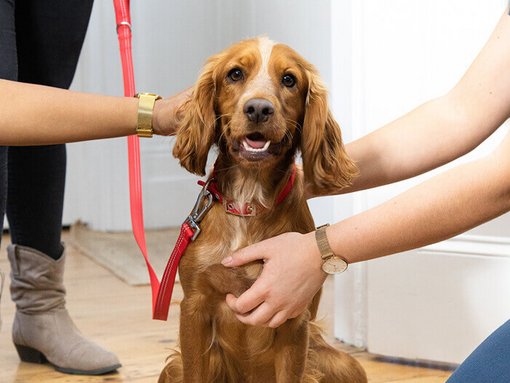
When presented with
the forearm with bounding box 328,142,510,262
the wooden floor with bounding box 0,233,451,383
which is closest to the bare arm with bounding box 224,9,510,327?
the forearm with bounding box 328,142,510,262

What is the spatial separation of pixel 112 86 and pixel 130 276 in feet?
4.39

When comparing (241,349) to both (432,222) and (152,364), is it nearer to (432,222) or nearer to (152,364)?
(432,222)

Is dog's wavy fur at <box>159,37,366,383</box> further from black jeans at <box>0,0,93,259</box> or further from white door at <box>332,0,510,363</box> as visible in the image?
white door at <box>332,0,510,363</box>

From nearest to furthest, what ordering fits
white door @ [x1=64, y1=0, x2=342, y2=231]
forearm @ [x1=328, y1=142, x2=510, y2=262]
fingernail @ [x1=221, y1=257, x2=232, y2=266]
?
forearm @ [x1=328, y1=142, x2=510, y2=262] < fingernail @ [x1=221, y1=257, x2=232, y2=266] < white door @ [x1=64, y1=0, x2=342, y2=231]

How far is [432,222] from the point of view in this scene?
102 cm

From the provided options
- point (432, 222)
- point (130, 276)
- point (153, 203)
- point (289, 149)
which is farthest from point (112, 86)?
point (432, 222)

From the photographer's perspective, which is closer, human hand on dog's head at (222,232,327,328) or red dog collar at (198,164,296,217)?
human hand on dog's head at (222,232,327,328)

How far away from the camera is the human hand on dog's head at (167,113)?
130 centimetres

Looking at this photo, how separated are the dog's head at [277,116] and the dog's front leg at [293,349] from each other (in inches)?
11.2

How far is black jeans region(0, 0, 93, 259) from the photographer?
1685mm

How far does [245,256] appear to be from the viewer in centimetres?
120

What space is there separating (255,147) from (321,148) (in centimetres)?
13

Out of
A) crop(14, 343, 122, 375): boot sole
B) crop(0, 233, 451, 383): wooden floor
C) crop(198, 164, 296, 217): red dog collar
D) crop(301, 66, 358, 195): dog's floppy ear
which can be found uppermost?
crop(301, 66, 358, 195): dog's floppy ear

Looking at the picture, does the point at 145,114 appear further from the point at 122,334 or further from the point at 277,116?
the point at 122,334
